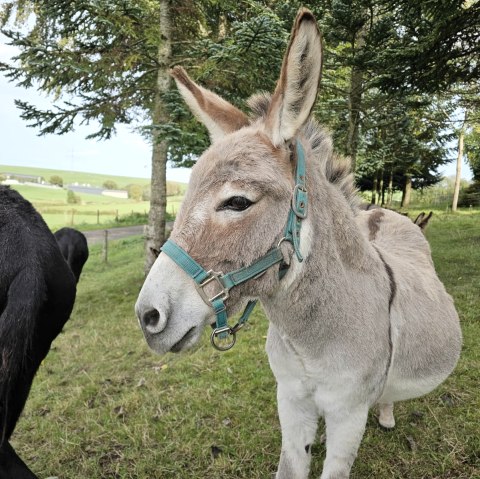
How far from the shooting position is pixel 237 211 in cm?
142

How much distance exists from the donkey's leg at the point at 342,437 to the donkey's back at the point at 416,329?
332 millimetres

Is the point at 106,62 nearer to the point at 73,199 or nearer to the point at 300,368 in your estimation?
the point at 300,368

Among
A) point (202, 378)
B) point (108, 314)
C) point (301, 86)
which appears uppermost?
point (301, 86)

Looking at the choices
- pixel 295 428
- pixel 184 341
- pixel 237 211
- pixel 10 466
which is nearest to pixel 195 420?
pixel 10 466

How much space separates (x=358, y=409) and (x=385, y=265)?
2.54 ft

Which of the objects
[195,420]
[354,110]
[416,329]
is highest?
[354,110]

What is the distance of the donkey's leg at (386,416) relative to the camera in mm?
3037

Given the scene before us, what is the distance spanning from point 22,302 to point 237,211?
1.28 meters

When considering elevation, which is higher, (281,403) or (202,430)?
(281,403)

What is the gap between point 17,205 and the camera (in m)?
2.42

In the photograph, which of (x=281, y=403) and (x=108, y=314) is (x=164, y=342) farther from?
(x=108, y=314)

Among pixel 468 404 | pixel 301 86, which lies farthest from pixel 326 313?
pixel 468 404

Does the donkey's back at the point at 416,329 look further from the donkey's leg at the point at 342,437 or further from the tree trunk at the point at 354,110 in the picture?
the tree trunk at the point at 354,110

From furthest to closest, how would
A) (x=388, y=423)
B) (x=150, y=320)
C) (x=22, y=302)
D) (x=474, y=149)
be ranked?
(x=474, y=149) → (x=388, y=423) → (x=22, y=302) → (x=150, y=320)
